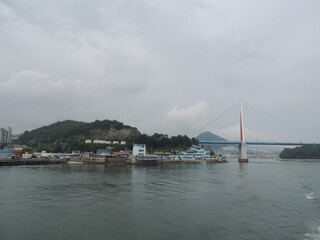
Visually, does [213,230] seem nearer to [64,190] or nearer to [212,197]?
[212,197]

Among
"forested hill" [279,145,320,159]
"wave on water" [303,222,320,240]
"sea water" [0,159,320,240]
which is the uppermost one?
"forested hill" [279,145,320,159]

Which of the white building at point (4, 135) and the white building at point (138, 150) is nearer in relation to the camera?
the white building at point (138, 150)

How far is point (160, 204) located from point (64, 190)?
8.92 meters

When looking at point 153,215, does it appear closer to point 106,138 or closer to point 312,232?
point 312,232

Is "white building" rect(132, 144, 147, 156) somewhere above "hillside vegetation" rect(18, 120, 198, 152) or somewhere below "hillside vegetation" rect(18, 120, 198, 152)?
below

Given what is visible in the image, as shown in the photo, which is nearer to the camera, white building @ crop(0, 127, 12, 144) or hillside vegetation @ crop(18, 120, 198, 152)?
hillside vegetation @ crop(18, 120, 198, 152)

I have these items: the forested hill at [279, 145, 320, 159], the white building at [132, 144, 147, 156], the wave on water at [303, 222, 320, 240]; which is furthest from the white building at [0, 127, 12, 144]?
the forested hill at [279, 145, 320, 159]

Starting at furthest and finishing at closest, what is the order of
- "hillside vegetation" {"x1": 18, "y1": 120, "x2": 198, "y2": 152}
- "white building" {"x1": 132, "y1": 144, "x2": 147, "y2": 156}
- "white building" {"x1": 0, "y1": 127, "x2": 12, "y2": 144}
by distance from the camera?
"white building" {"x1": 0, "y1": 127, "x2": 12, "y2": 144} → "hillside vegetation" {"x1": 18, "y1": 120, "x2": 198, "y2": 152} → "white building" {"x1": 132, "y1": 144, "x2": 147, "y2": 156}

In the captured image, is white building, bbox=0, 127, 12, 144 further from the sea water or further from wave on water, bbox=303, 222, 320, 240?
wave on water, bbox=303, 222, 320, 240

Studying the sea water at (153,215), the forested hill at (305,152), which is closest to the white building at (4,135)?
the sea water at (153,215)

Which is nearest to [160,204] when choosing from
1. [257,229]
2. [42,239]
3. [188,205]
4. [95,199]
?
[188,205]

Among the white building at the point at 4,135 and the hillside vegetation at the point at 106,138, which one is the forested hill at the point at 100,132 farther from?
the white building at the point at 4,135

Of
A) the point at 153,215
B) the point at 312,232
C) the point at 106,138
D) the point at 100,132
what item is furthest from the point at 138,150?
the point at 312,232

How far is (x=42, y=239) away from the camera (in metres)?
9.64
